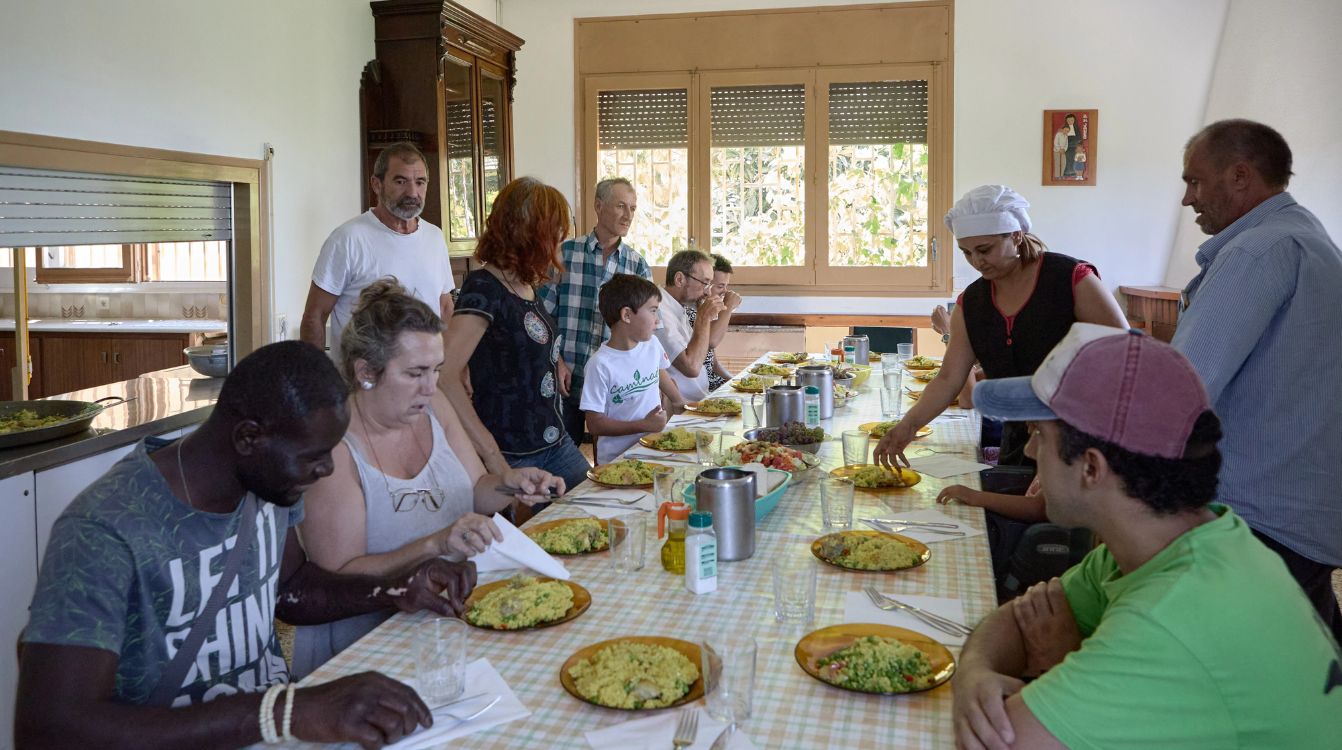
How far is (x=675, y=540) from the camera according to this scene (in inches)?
77.7

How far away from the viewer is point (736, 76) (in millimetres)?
6820

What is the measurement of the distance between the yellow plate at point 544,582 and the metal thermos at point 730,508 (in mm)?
322

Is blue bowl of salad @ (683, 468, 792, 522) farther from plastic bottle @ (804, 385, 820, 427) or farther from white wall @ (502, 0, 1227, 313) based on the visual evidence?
white wall @ (502, 0, 1227, 313)

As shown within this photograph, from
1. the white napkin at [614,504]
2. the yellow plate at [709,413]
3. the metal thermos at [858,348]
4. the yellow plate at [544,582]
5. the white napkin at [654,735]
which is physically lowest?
the white napkin at [654,735]

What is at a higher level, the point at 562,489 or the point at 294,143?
the point at 294,143

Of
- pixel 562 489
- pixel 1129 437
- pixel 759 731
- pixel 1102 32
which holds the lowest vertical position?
pixel 759 731

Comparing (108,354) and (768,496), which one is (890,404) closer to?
(768,496)

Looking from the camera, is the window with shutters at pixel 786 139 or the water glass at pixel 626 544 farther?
the window with shutters at pixel 786 139

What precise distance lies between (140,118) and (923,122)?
480 centimetres

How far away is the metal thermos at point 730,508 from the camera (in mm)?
1997

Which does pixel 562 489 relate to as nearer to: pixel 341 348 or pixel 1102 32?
pixel 341 348

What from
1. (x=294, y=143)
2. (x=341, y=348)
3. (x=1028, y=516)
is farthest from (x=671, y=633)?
(x=294, y=143)

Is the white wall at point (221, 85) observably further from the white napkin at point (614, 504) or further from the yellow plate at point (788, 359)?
the yellow plate at point (788, 359)

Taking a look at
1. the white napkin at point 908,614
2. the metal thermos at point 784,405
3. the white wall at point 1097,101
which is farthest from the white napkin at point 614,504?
the white wall at point 1097,101
